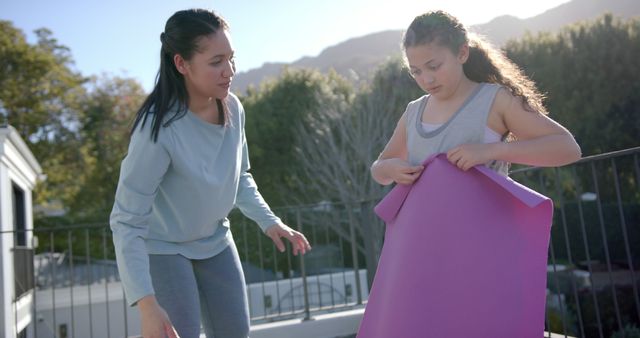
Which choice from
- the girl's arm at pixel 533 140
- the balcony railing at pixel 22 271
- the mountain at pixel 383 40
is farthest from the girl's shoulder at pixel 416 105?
the mountain at pixel 383 40

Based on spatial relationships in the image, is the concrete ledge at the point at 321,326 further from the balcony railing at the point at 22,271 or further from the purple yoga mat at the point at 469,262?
the balcony railing at the point at 22,271

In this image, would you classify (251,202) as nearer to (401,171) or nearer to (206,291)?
(206,291)

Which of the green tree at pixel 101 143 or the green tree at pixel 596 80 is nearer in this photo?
the green tree at pixel 596 80

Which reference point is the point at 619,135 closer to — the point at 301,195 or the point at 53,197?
the point at 301,195

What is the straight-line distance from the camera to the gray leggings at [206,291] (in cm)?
191

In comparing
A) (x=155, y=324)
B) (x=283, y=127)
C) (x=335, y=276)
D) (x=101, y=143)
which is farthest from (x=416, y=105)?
(x=101, y=143)

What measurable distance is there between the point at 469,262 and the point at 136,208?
91cm

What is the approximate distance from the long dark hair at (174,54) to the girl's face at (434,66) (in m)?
0.62

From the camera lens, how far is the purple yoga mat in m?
1.58

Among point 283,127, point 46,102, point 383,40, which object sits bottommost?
point 283,127

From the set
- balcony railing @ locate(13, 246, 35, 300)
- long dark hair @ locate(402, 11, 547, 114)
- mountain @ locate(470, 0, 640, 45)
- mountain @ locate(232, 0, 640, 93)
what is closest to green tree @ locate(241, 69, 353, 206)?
balcony railing @ locate(13, 246, 35, 300)

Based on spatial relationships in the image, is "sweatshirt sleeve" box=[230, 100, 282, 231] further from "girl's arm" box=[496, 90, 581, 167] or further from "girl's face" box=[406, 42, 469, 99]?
"girl's arm" box=[496, 90, 581, 167]

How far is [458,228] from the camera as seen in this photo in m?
1.62

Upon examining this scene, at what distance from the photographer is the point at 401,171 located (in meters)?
1.78
